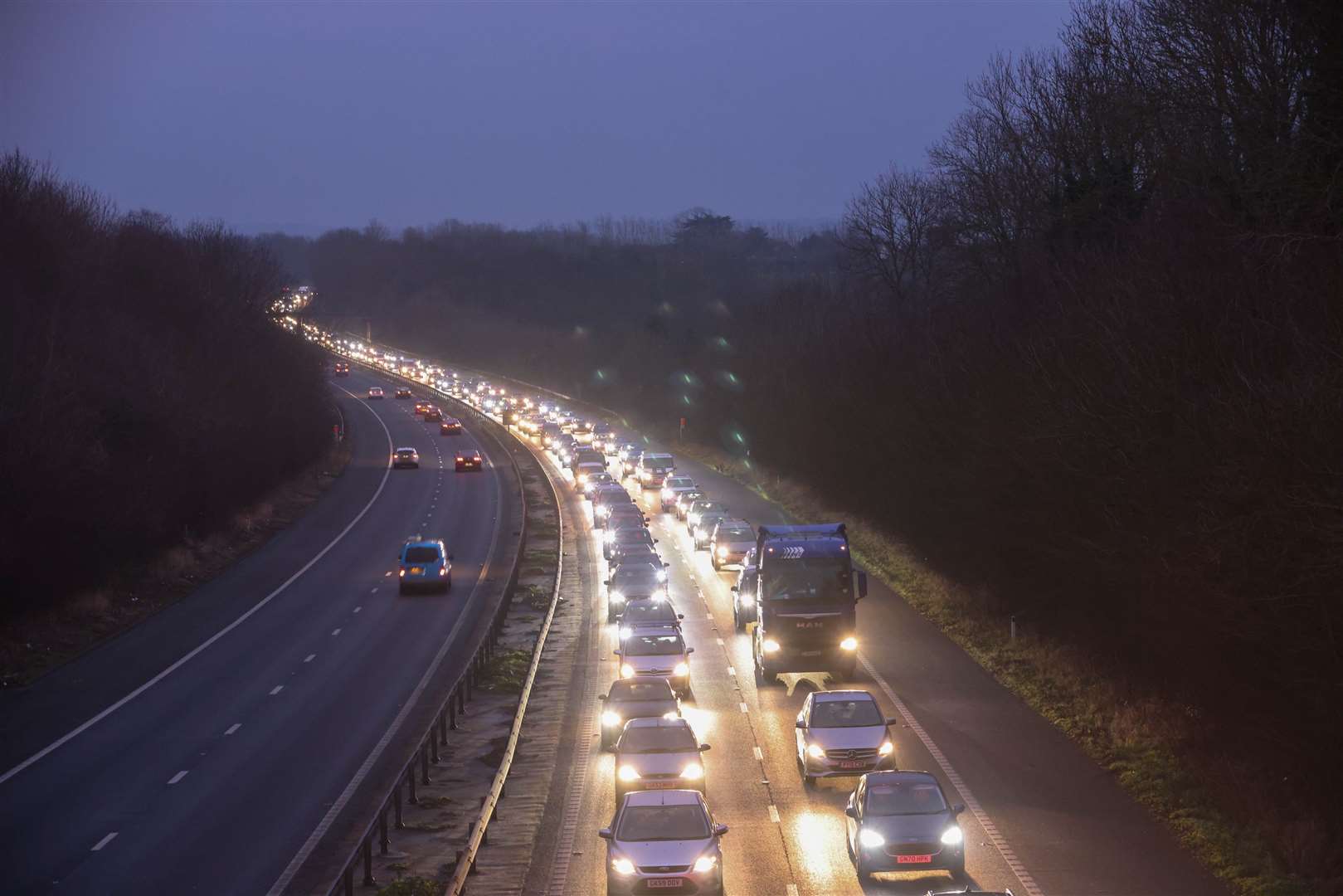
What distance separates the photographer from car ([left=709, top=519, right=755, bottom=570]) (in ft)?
160

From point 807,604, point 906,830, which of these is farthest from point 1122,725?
point 906,830

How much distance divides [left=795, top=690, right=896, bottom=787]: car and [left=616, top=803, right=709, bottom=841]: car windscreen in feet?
16.9

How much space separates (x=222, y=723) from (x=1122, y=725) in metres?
17.1

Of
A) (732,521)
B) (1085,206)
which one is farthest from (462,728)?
(1085,206)

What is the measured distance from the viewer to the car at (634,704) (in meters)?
23.9

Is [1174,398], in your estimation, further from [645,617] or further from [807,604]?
[645,617]

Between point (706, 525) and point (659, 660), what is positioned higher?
point (706, 525)

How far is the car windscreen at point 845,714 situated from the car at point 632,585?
16614 millimetres

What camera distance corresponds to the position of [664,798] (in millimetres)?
17031

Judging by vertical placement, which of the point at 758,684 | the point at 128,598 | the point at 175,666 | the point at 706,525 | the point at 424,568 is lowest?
the point at 175,666

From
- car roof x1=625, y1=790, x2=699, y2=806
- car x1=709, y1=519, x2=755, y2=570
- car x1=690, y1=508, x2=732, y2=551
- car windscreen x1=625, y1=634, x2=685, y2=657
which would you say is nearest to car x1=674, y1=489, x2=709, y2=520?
car x1=690, y1=508, x2=732, y2=551

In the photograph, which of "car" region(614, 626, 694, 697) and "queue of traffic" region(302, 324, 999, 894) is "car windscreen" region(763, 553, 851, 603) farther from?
"car" region(614, 626, 694, 697)

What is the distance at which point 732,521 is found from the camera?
51250 mm

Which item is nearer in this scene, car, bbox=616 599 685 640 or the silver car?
the silver car
